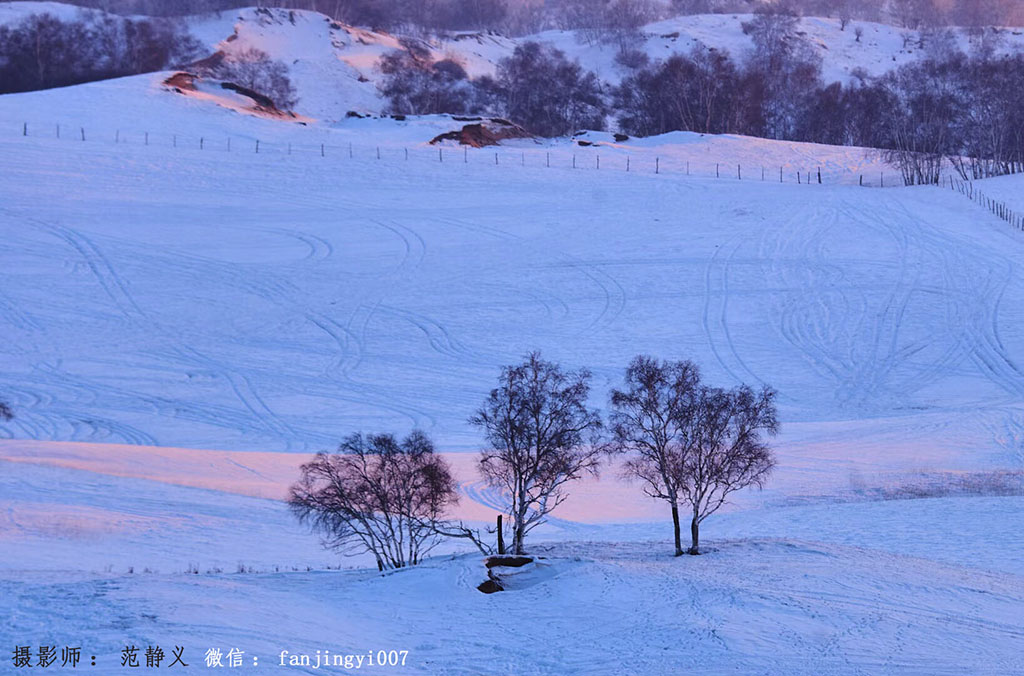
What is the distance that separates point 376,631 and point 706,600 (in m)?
5.77

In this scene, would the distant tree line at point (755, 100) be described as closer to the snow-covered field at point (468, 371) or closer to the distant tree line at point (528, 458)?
the snow-covered field at point (468, 371)

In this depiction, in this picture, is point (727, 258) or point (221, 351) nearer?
point (221, 351)

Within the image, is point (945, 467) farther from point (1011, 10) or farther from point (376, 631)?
point (1011, 10)

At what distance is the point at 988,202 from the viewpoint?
63.8 metres

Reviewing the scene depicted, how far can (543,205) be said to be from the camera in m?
61.4

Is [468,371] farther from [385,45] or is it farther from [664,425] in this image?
[385,45]

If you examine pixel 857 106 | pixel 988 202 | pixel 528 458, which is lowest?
pixel 528 458

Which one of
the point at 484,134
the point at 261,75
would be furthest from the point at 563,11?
the point at 484,134

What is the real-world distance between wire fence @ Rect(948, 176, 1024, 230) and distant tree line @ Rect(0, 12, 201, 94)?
74146mm

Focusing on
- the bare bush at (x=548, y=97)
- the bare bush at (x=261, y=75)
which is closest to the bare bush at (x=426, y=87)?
the bare bush at (x=548, y=97)

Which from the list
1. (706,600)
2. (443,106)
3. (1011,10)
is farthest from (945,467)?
(1011,10)

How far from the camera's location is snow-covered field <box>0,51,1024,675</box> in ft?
54.0

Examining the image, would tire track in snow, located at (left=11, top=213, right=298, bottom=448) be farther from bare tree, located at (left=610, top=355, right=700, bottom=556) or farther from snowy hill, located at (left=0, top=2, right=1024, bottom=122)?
snowy hill, located at (left=0, top=2, right=1024, bottom=122)

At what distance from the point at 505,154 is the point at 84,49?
180ft
